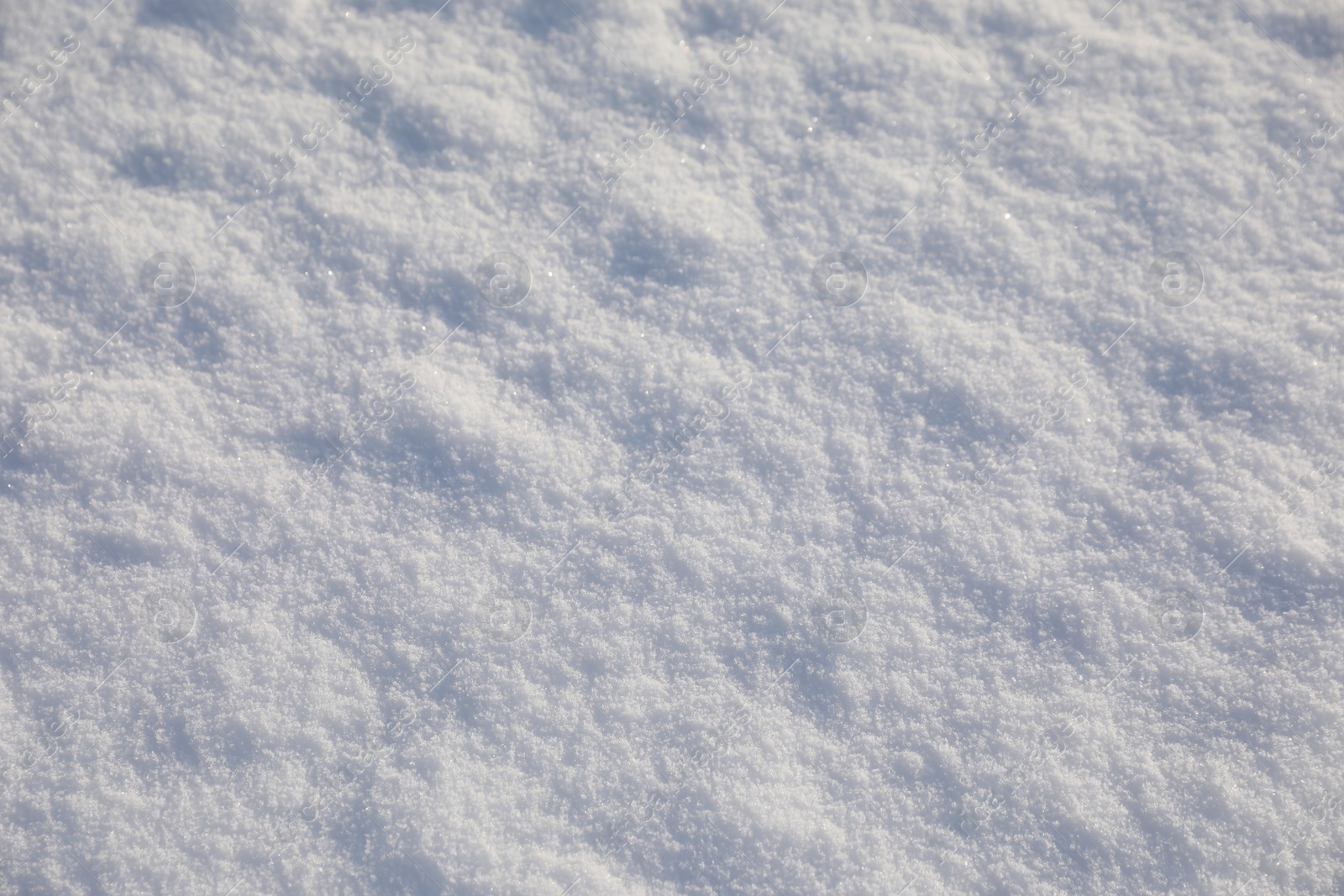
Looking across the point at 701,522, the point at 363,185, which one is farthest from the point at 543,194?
the point at 701,522

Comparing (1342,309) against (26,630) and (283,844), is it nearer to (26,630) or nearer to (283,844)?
(283,844)

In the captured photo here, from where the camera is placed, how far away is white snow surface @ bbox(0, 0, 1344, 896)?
3.38m

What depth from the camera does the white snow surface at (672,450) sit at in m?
3.38

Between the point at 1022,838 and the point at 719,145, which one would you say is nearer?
the point at 1022,838

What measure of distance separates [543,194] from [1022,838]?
12.5ft

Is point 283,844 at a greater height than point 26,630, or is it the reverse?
point 26,630

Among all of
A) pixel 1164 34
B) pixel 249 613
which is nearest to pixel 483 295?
pixel 249 613

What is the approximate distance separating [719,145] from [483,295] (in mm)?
1374

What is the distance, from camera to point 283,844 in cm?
338

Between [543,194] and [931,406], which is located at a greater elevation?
[543,194]

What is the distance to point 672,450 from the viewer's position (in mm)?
3488

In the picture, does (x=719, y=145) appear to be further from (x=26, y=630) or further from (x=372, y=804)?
(x=26, y=630)

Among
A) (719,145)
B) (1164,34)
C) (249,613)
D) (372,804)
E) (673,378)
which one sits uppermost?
(1164,34)

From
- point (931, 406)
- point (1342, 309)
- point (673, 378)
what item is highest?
point (1342, 309)
